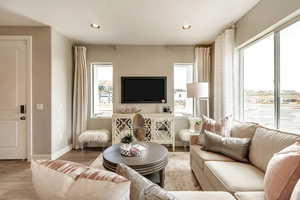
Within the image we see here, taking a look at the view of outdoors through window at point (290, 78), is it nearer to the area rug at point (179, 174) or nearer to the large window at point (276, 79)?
the large window at point (276, 79)

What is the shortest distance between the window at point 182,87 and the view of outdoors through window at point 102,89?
5.52 ft

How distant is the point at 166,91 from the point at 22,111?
3.09 meters

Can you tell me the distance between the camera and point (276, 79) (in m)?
2.44

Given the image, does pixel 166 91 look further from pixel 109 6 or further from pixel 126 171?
pixel 126 171

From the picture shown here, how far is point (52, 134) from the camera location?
3.54 meters

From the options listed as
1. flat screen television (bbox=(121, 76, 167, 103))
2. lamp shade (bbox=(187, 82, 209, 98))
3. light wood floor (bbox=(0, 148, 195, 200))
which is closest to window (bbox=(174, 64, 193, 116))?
flat screen television (bbox=(121, 76, 167, 103))

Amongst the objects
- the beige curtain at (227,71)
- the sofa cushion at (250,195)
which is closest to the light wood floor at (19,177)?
the sofa cushion at (250,195)

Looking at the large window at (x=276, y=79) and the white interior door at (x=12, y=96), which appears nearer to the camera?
the large window at (x=276, y=79)

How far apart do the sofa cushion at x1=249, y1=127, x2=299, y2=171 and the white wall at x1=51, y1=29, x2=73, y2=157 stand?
342 centimetres

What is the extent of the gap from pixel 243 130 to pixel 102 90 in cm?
340

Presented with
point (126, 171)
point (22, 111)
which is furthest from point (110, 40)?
point (126, 171)

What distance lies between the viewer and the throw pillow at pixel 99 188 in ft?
2.20

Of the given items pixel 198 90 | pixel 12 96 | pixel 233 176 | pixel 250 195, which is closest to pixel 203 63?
pixel 198 90

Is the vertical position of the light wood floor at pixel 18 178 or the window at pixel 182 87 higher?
the window at pixel 182 87
